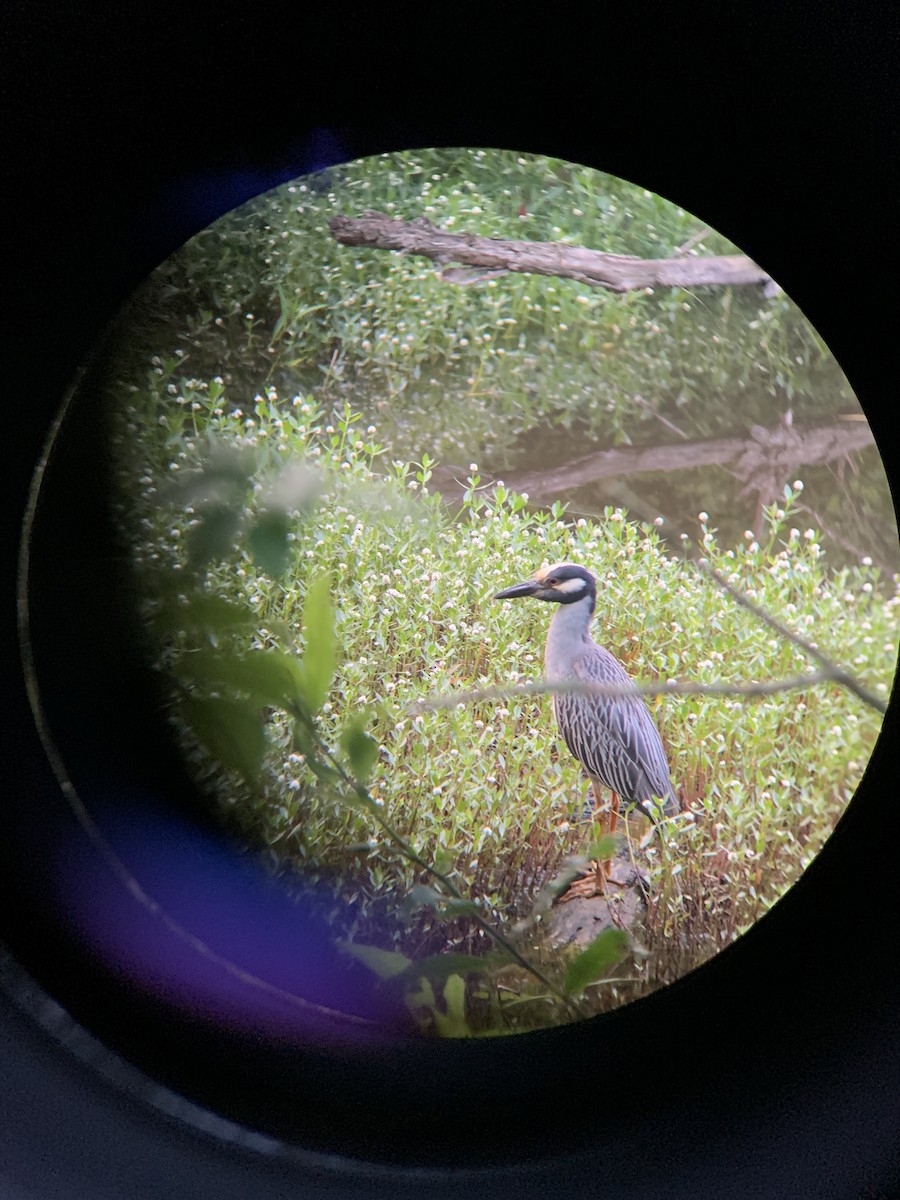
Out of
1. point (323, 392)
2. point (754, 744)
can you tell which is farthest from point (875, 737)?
point (323, 392)

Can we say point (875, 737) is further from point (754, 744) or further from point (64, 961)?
point (64, 961)

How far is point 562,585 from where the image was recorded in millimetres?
627

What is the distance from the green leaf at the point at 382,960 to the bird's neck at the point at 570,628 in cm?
25

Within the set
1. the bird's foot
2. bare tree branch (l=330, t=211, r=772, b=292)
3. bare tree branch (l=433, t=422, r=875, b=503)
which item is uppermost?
bare tree branch (l=330, t=211, r=772, b=292)

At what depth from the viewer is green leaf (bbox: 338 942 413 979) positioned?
2.18 feet

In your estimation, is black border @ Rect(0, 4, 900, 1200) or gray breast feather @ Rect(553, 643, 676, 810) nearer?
black border @ Rect(0, 4, 900, 1200)

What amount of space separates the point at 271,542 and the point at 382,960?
1.02ft

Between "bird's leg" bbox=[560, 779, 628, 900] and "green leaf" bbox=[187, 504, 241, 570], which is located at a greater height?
"green leaf" bbox=[187, 504, 241, 570]

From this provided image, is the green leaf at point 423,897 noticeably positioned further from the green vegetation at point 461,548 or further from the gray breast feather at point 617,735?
the gray breast feather at point 617,735

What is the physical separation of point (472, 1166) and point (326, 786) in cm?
26

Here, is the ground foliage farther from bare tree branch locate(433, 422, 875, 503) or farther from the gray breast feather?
the gray breast feather

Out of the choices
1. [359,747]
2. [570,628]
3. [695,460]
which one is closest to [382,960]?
[359,747]

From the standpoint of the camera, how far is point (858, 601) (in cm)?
63

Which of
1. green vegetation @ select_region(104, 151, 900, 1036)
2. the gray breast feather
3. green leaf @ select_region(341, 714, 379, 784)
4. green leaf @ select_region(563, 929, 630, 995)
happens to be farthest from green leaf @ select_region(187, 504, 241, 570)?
green leaf @ select_region(563, 929, 630, 995)
